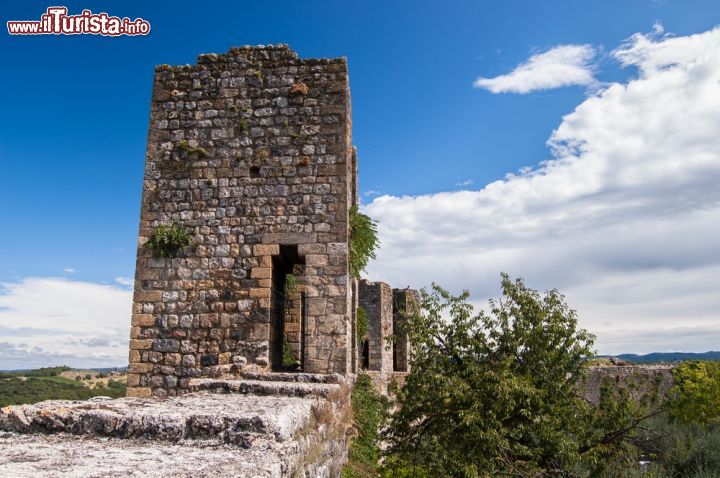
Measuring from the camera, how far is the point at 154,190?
8172mm

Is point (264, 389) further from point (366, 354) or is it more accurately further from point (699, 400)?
point (366, 354)

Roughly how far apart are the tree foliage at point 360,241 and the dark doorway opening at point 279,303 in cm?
85

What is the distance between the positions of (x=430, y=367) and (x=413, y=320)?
67cm

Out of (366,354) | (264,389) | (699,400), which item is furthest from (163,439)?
(366,354)

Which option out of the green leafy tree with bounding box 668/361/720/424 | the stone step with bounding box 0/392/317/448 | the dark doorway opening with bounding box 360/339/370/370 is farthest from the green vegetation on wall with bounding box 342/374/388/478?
the dark doorway opening with bounding box 360/339/370/370

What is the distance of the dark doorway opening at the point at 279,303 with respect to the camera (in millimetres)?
7855

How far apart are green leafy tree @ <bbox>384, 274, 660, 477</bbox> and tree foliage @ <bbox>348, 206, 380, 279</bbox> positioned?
1.35 metres

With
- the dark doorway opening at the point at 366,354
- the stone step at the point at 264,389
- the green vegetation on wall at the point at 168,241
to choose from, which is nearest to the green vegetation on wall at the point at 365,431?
the stone step at the point at 264,389

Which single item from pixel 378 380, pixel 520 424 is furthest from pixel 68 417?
pixel 378 380

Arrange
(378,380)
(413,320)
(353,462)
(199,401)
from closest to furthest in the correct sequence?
(199,401) → (353,462) → (413,320) → (378,380)

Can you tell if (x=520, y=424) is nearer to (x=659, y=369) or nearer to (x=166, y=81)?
(x=166, y=81)

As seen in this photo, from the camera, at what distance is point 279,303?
27.2ft

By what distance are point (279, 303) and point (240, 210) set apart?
1528 millimetres

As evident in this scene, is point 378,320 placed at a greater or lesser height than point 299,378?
greater
